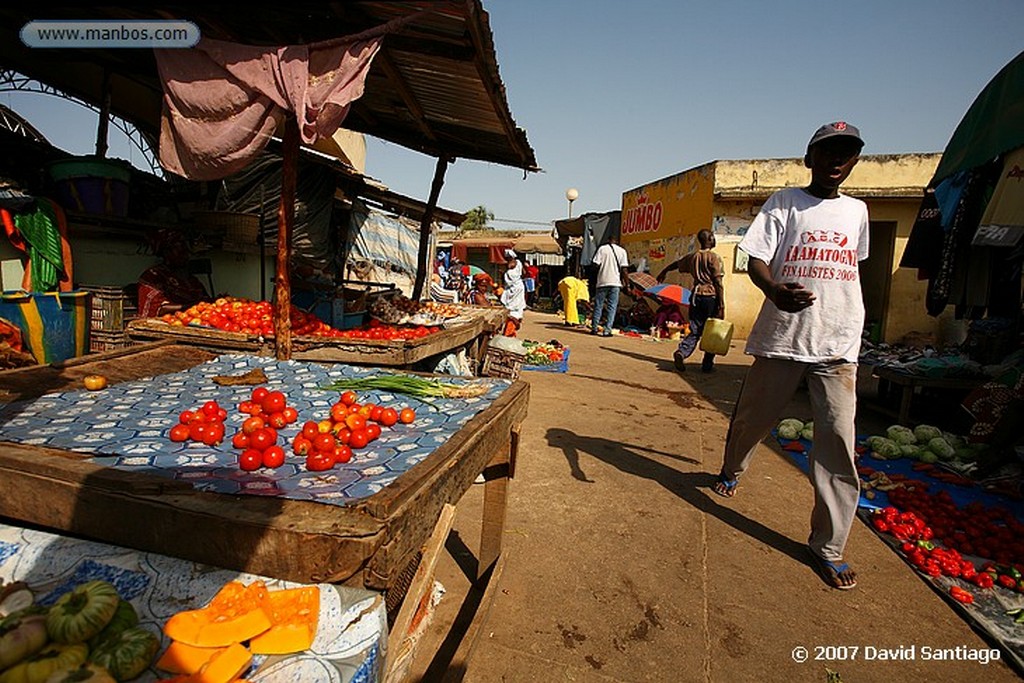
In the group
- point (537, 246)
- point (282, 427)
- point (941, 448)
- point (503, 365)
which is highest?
point (537, 246)

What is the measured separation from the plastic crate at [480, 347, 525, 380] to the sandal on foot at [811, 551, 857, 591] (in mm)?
3809

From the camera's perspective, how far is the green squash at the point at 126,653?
1091mm

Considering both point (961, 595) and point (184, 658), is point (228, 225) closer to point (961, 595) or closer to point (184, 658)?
point (184, 658)

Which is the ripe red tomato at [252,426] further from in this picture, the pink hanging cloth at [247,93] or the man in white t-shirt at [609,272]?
the man in white t-shirt at [609,272]

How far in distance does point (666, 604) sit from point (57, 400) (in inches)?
116

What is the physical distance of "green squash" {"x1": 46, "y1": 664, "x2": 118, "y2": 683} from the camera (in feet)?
3.34

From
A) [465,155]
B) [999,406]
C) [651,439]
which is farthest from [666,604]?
[465,155]

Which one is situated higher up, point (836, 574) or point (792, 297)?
point (792, 297)

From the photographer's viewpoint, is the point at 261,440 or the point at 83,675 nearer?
the point at 83,675

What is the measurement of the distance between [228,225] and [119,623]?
18.7 ft

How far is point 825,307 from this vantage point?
275 centimetres

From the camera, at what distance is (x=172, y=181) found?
733 cm

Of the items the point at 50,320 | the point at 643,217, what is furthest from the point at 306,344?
the point at 643,217

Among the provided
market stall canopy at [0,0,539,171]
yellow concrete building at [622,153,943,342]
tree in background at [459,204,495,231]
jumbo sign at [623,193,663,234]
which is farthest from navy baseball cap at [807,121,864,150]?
tree in background at [459,204,495,231]
